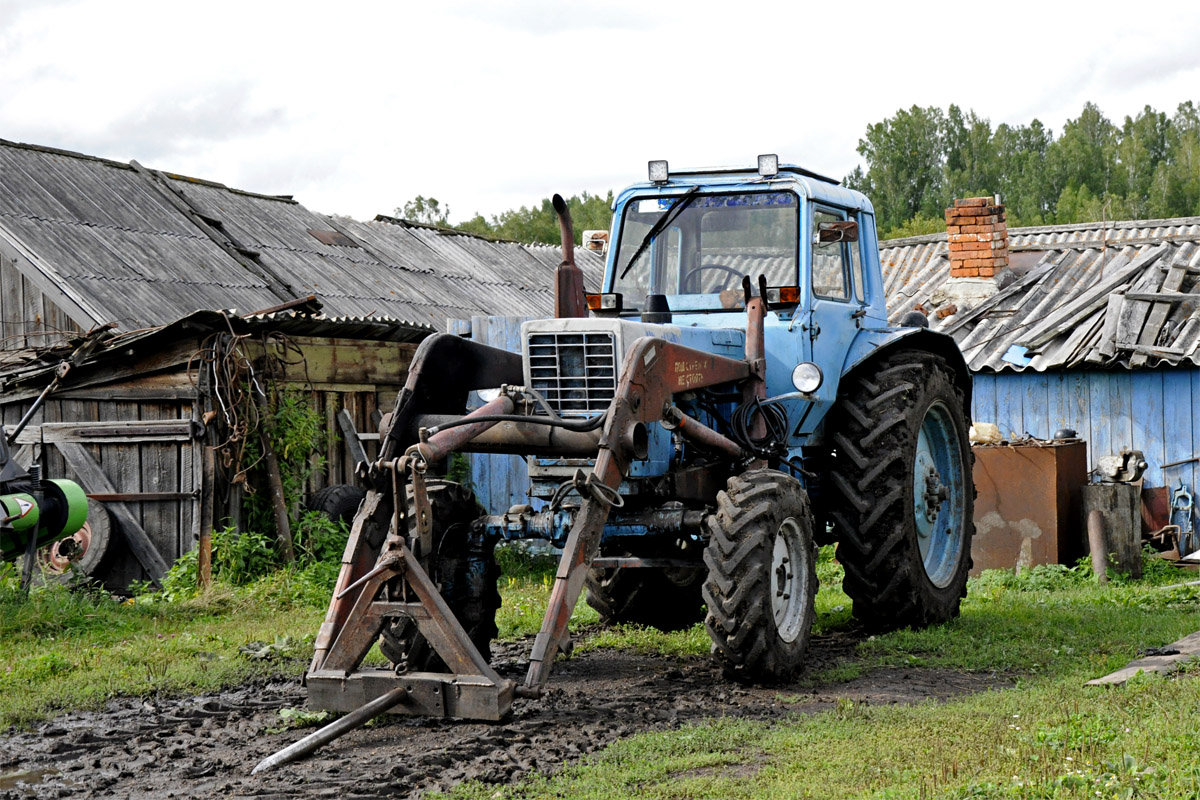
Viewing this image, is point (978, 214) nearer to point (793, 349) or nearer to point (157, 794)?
point (793, 349)

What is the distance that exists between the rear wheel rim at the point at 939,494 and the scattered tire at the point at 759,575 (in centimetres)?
191

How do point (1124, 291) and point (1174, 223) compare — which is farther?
point (1174, 223)

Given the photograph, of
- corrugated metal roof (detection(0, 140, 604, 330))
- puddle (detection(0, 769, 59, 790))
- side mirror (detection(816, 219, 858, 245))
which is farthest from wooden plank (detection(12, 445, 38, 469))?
side mirror (detection(816, 219, 858, 245))

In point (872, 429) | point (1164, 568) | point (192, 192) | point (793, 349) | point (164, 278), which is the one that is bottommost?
point (1164, 568)

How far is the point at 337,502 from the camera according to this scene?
11.5 m

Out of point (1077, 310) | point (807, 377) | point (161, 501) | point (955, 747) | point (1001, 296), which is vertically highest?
point (1001, 296)

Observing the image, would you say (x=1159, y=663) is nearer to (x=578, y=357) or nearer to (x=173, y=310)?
(x=578, y=357)

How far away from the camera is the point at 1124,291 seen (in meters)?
14.1

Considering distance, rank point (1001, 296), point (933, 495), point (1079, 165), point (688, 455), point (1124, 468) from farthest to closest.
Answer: point (1079, 165)
point (1001, 296)
point (1124, 468)
point (933, 495)
point (688, 455)

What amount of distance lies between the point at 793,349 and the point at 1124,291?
769cm

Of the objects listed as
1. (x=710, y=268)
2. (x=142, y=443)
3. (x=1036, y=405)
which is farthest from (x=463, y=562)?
(x=1036, y=405)

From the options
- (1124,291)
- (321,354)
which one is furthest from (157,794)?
(1124,291)

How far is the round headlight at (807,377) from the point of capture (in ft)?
25.0

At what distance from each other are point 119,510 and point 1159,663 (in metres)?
7.98
